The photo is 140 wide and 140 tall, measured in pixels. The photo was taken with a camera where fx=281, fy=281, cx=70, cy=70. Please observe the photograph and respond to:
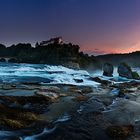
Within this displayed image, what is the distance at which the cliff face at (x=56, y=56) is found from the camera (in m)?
113

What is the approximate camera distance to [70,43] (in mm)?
129000

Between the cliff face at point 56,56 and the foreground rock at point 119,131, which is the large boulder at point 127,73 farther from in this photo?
the foreground rock at point 119,131

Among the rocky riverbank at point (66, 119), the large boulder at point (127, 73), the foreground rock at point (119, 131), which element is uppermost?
the large boulder at point (127, 73)

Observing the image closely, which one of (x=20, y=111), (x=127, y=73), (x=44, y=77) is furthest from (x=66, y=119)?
(x=127, y=73)

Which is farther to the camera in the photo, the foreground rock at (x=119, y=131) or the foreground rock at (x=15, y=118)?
the foreground rock at (x=15, y=118)

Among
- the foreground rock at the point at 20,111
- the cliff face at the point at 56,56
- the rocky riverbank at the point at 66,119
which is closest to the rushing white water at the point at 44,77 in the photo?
the foreground rock at the point at 20,111

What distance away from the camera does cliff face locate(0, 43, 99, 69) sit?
370 feet

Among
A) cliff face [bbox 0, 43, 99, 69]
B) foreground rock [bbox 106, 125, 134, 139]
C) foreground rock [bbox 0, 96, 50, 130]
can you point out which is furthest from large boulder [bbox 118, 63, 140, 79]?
foreground rock [bbox 106, 125, 134, 139]

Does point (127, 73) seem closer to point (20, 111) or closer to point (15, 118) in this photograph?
point (20, 111)

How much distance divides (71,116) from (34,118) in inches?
114

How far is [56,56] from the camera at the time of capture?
11369cm

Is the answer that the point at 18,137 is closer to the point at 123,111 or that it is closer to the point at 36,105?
the point at 36,105

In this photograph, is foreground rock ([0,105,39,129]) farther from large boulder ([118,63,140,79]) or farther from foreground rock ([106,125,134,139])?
large boulder ([118,63,140,79])

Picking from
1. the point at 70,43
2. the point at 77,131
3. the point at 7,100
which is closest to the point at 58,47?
the point at 70,43
